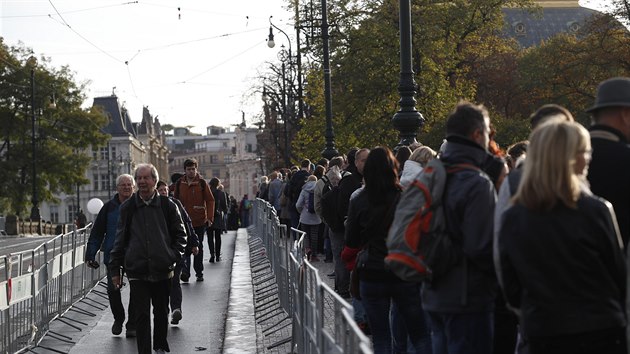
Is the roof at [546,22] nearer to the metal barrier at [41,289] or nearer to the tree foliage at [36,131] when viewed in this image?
the tree foliage at [36,131]

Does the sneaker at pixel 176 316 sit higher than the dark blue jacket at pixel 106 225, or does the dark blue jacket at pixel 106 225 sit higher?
the dark blue jacket at pixel 106 225

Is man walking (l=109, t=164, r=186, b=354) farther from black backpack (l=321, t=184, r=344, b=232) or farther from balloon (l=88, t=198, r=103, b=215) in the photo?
balloon (l=88, t=198, r=103, b=215)

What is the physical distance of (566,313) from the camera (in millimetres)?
5590

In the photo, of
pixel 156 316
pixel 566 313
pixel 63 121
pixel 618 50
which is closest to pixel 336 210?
pixel 156 316

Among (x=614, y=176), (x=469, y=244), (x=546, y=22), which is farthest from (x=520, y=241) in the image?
(x=546, y=22)

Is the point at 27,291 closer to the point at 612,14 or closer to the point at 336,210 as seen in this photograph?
the point at 336,210

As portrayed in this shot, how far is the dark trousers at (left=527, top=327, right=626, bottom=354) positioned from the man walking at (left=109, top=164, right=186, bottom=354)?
21.1 ft

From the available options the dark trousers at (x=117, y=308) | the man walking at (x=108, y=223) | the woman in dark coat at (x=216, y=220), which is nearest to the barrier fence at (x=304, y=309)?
the dark trousers at (x=117, y=308)

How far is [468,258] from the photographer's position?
703 cm

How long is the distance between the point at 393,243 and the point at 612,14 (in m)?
45.6

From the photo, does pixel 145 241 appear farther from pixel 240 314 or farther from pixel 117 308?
pixel 240 314

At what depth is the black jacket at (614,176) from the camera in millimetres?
6570

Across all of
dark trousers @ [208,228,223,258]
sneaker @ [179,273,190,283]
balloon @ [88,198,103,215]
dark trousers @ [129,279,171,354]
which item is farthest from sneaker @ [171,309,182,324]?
balloon @ [88,198,103,215]

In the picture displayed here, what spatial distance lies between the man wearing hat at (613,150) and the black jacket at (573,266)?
0.92 meters
